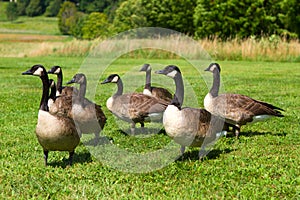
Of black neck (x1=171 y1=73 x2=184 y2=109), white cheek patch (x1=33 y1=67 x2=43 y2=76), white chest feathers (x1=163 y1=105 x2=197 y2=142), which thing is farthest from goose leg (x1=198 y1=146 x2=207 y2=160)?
white cheek patch (x1=33 y1=67 x2=43 y2=76)

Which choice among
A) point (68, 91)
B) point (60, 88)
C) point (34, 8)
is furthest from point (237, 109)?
point (34, 8)

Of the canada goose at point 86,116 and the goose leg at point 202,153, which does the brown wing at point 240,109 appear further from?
the canada goose at point 86,116

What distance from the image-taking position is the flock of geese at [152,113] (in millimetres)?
5805

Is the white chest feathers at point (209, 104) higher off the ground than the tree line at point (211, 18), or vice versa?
the tree line at point (211, 18)

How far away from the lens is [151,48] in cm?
3133

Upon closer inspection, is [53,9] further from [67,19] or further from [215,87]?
[215,87]

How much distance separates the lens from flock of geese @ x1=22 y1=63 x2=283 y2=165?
580 centimetres

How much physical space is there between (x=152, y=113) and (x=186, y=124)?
2301 millimetres

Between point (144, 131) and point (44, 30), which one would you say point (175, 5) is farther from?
point (44, 30)

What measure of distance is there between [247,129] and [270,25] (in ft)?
135

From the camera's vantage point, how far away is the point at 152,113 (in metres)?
8.30

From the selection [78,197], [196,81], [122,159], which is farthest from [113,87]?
[78,197]

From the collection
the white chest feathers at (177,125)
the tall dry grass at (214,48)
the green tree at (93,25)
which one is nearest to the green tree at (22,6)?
the green tree at (93,25)

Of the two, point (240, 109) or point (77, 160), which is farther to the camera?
→ point (240, 109)
